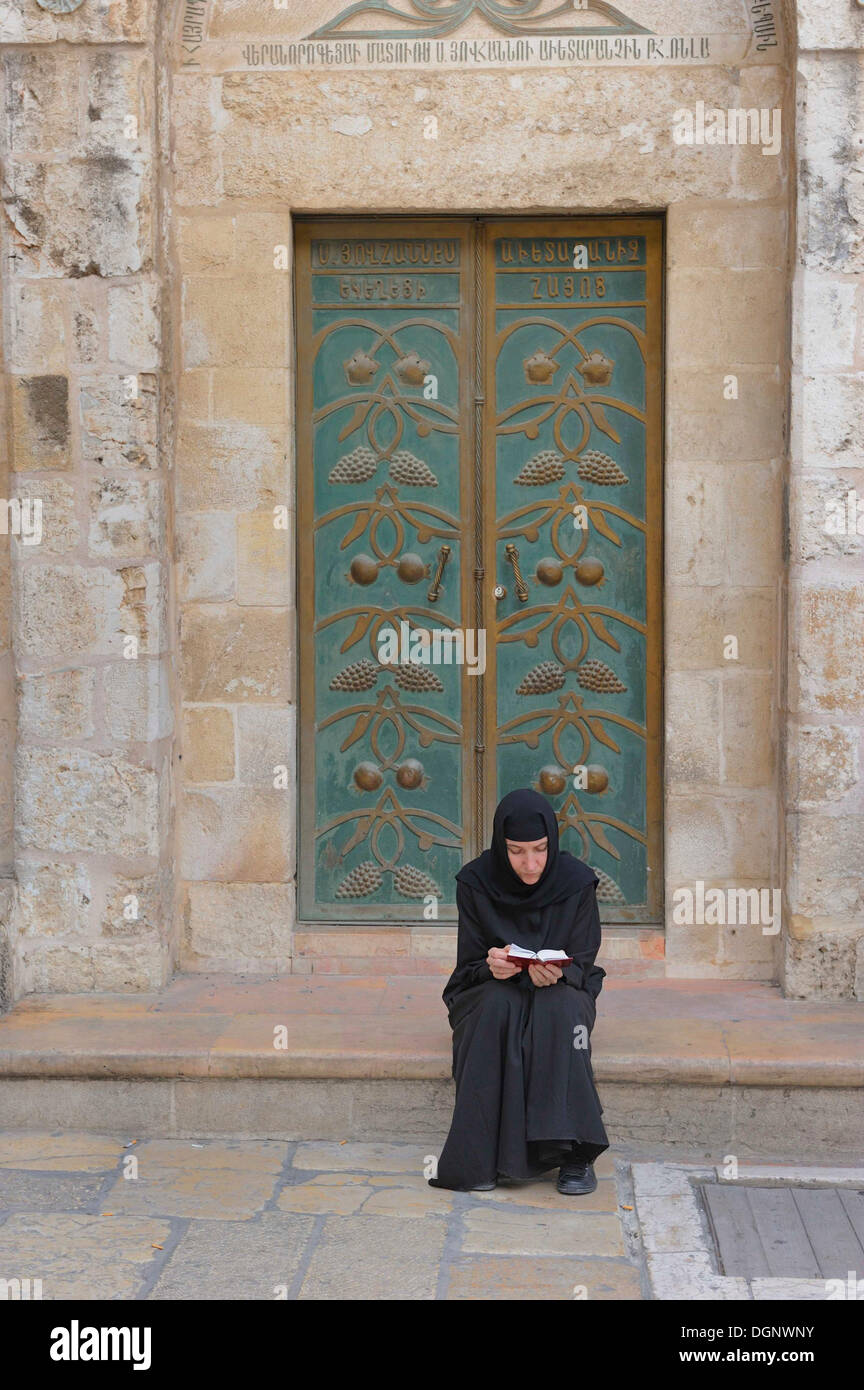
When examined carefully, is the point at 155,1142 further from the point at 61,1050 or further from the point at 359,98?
the point at 359,98

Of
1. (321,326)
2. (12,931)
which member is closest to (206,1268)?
(12,931)

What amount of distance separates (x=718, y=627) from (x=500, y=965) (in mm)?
1764

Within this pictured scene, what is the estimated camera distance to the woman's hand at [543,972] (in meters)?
4.34

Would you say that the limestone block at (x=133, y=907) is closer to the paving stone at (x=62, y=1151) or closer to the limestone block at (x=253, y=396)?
the paving stone at (x=62, y=1151)

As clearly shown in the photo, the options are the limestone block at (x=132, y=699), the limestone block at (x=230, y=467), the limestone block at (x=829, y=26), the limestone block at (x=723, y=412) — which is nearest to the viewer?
the limestone block at (x=829, y=26)

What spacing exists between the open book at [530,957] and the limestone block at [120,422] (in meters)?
2.18

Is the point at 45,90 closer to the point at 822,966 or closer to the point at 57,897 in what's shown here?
the point at 57,897

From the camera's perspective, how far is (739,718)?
18.1ft

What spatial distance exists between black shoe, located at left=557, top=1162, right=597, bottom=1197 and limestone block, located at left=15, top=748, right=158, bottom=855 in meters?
1.91

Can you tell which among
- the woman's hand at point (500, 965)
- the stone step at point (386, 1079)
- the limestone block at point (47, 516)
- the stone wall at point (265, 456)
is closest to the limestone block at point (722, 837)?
the stone wall at point (265, 456)

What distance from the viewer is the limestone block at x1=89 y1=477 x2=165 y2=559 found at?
5312 millimetres

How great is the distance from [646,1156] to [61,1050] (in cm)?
184

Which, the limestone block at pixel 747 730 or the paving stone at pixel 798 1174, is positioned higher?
the limestone block at pixel 747 730

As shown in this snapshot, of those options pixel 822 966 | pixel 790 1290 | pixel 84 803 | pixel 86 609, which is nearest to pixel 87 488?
pixel 86 609
